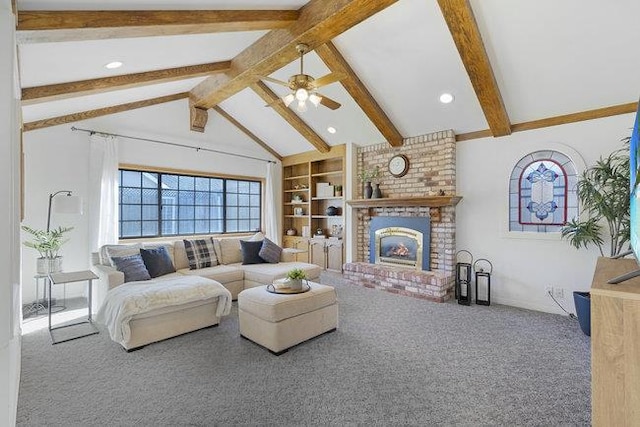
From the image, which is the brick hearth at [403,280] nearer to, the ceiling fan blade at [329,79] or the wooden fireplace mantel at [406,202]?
the wooden fireplace mantel at [406,202]

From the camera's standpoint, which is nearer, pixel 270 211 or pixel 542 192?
pixel 542 192

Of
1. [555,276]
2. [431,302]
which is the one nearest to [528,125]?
[555,276]

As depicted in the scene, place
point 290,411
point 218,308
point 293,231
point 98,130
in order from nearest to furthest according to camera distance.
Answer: point 290,411, point 218,308, point 98,130, point 293,231

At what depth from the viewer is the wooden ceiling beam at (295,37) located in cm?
293

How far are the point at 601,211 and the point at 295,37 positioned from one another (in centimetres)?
370

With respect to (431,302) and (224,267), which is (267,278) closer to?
(224,267)

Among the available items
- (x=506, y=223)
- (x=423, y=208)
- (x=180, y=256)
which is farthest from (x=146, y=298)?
(x=506, y=223)

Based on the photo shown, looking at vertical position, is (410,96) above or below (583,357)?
above

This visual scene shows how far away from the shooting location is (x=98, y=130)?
4781 millimetres

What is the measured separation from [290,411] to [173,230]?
15.0 ft

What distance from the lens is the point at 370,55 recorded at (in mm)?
3967

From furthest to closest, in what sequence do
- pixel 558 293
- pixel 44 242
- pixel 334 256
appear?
pixel 334 256, pixel 558 293, pixel 44 242

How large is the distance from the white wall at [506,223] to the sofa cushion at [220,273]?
3360mm

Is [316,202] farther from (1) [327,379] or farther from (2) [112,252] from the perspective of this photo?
(1) [327,379]
